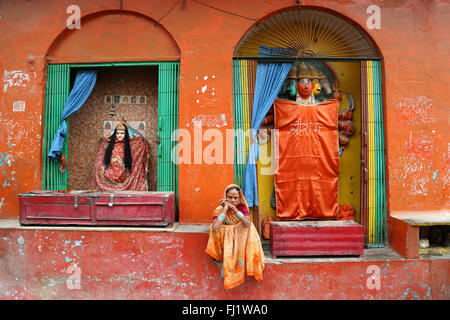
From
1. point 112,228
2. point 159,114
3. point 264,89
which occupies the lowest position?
point 112,228

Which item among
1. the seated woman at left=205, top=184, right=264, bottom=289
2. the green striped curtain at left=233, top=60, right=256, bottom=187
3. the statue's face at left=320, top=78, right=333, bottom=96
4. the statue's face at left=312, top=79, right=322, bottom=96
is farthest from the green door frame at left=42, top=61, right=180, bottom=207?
the statue's face at left=320, top=78, right=333, bottom=96

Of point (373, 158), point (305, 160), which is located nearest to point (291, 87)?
point (305, 160)

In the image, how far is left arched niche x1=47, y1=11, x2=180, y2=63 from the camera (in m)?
5.11

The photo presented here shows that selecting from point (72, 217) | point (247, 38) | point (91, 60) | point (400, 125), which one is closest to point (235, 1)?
point (247, 38)

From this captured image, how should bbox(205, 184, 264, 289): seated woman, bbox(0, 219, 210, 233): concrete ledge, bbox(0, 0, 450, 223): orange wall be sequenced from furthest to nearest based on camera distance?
bbox(0, 0, 450, 223): orange wall
bbox(0, 219, 210, 233): concrete ledge
bbox(205, 184, 264, 289): seated woman

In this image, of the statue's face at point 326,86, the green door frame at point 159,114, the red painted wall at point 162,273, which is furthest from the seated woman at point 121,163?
the statue's face at point 326,86

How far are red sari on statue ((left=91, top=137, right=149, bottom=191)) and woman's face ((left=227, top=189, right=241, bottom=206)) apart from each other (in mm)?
2079

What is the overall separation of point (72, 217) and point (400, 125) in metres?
5.14

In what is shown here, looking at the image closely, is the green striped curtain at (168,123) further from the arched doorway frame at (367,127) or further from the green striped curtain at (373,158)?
the green striped curtain at (373,158)

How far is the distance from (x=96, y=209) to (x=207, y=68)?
8.82ft

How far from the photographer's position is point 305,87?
17.4ft

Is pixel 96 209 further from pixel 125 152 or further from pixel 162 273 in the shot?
pixel 125 152

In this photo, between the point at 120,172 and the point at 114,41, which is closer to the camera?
the point at 114,41

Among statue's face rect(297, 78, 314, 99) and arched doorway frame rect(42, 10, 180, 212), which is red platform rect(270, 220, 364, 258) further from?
statue's face rect(297, 78, 314, 99)
